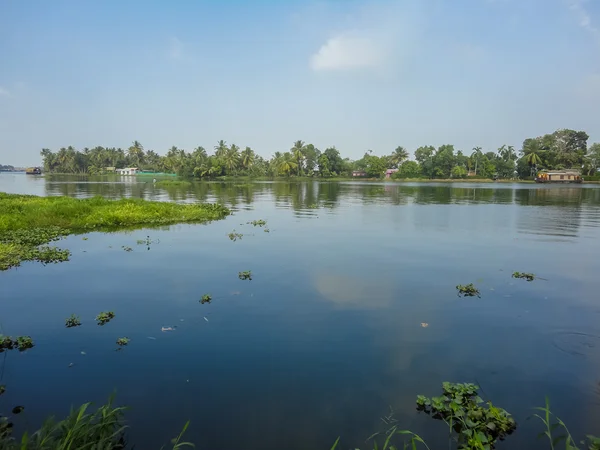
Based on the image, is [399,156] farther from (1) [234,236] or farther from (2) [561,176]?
(1) [234,236]

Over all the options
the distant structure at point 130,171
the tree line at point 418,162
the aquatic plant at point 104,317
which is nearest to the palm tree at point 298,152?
the tree line at point 418,162

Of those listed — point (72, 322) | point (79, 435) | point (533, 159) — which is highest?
point (533, 159)

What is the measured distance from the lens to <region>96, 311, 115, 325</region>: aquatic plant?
9641mm

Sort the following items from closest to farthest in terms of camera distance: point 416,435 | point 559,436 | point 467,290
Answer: point 416,435 → point 559,436 → point 467,290

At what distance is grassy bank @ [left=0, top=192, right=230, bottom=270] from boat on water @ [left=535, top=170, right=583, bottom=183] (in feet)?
340

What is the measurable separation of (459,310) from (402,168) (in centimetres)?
12797

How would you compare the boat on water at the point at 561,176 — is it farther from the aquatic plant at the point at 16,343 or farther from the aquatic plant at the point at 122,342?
the aquatic plant at the point at 16,343

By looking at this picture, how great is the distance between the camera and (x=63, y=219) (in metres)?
23.3

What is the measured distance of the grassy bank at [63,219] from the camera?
16.0 meters

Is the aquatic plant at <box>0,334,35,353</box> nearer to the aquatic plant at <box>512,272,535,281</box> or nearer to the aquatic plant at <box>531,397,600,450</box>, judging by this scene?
the aquatic plant at <box>531,397,600,450</box>

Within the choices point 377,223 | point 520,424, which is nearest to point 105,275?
point 520,424

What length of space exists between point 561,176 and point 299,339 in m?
117

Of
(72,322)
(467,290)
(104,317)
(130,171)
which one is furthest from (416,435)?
(130,171)

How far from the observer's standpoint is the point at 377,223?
26.7m
